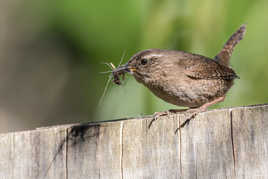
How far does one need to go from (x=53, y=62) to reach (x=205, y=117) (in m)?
5.67

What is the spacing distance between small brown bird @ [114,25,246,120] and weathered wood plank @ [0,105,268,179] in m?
1.23

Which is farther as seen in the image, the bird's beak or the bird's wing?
the bird's wing

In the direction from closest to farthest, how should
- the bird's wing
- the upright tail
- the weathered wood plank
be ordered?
the weathered wood plank
the bird's wing
the upright tail

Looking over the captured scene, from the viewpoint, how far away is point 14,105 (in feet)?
27.2

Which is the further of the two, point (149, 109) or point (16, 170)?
point (149, 109)

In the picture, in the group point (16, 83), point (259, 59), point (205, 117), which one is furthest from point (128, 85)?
point (16, 83)

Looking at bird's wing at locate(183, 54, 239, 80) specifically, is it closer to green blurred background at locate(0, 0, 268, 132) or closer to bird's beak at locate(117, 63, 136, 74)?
green blurred background at locate(0, 0, 268, 132)

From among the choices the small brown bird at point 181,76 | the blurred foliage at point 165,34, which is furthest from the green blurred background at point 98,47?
the small brown bird at point 181,76

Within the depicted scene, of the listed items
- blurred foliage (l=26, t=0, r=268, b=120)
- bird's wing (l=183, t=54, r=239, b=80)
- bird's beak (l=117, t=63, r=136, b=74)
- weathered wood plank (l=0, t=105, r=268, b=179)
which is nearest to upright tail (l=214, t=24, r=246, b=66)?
blurred foliage (l=26, t=0, r=268, b=120)

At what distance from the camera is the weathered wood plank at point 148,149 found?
8.74 ft

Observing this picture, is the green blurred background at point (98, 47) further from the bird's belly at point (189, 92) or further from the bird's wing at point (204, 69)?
the bird's belly at point (189, 92)

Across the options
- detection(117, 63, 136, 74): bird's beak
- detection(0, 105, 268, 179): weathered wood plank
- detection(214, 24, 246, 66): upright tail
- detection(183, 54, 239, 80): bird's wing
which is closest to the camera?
detection(0, 105, 268, 179): weathered wood plank

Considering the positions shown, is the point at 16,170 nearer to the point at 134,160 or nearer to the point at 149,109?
the point at 134,160

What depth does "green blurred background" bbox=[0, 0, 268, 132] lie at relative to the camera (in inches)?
180
